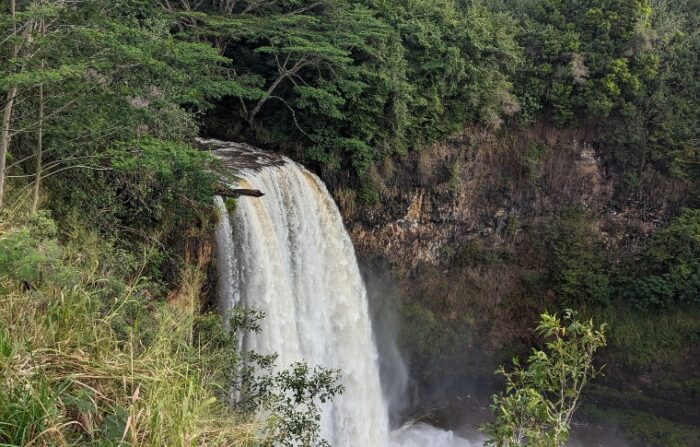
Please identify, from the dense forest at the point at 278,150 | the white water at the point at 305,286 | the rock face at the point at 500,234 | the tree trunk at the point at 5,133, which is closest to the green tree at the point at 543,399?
the dense forest at the point at 278,150

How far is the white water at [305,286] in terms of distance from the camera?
903 centimetres

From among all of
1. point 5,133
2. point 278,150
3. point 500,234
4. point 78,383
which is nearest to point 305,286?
point 278,150

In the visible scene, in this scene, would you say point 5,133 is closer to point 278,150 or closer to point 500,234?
point 278,150

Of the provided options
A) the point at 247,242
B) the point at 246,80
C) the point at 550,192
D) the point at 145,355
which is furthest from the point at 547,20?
the point at 145,355

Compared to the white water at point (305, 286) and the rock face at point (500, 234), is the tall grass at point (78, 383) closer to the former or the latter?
the white water at point (305, 286)

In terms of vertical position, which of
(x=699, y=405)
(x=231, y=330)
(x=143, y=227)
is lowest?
(x=699, y=405)

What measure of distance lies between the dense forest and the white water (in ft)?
2.28

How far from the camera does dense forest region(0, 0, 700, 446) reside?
335 cm

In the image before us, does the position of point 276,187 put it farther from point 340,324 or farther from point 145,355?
point 145,355

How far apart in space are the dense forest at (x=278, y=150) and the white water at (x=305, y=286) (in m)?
0.69

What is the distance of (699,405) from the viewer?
15992mm

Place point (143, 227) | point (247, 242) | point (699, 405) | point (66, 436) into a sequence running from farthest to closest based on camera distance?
point (699, 405) < point (247, 242) < point (143, 227) < point (66, 436)

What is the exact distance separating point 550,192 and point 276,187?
10.7 meters

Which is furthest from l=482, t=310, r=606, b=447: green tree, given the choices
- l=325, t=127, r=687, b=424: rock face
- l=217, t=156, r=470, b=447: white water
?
l=325, t=127, r=687, b=424: rock face
